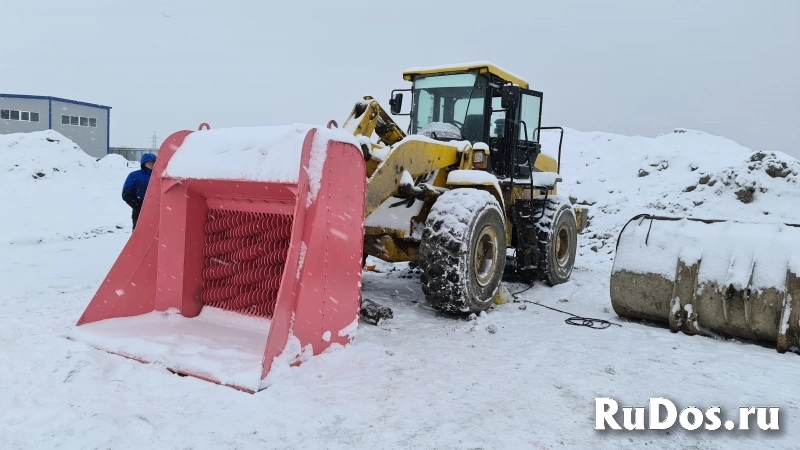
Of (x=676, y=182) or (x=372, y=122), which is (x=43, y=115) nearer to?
(x=676, y=182)

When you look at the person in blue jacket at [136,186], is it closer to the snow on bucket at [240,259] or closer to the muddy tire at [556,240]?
the snow on bucket at [240,259]

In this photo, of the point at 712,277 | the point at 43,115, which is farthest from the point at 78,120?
the point at 712,277

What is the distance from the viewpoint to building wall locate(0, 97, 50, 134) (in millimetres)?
34031

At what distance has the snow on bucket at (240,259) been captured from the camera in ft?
11.7

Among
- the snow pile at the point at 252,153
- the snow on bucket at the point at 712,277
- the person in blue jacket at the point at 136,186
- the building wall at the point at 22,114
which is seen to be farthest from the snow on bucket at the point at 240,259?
the building wall at the point at 22,114

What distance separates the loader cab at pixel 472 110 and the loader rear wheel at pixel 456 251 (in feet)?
4.50

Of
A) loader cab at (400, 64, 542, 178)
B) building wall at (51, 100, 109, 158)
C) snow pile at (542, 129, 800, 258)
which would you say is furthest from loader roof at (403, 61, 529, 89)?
building wall at (51, 100, 109, 158)

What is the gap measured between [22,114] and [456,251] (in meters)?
38.6

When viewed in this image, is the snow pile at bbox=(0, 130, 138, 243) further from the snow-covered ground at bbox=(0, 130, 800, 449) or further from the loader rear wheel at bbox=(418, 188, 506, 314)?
the loader rear wheel at bbox=(418, 188, 506, 314)

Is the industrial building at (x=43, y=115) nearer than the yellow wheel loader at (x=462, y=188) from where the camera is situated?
No

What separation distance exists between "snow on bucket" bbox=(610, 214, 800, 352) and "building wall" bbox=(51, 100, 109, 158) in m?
37.5

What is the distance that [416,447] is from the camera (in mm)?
2783

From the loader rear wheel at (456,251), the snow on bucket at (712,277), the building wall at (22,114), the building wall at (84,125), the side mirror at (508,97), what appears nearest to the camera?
the snow on bucket at (712,277)

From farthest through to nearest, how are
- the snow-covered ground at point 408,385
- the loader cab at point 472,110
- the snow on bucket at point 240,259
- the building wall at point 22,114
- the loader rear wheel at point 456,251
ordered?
the building wall at point 22,114 < the loader cab at point 472,110 < the loader rear wheel at point 456,251 < the snow on bucket at point 240,259 < the snow-covered ground at point 408,385
